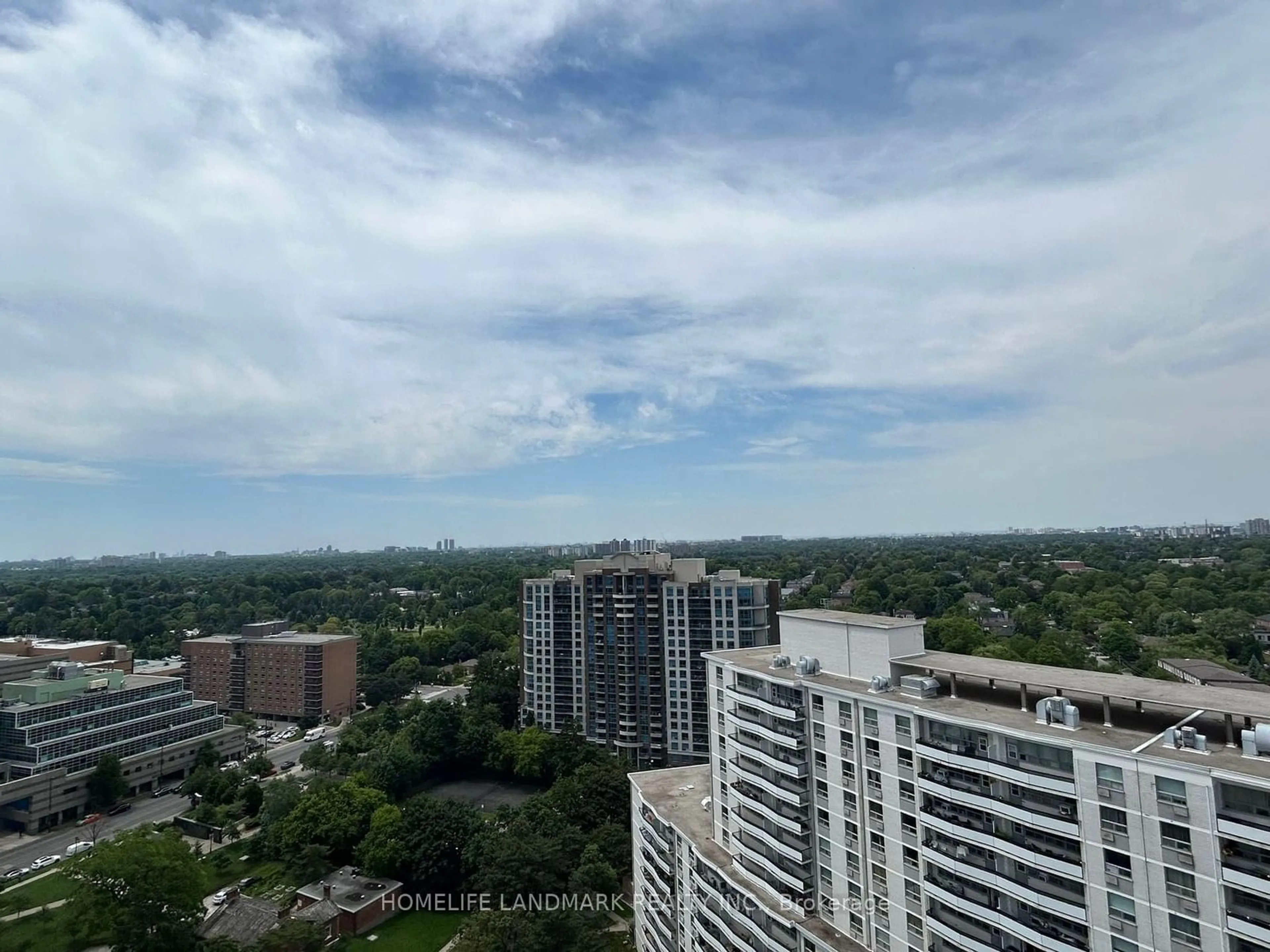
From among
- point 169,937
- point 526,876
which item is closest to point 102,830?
point 169,937

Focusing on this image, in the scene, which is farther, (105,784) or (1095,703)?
(105,784)

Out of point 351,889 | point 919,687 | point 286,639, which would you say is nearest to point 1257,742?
point 919,687

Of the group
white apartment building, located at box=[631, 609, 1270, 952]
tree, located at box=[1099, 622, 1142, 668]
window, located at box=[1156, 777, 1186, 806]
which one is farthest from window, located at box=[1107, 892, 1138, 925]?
tree, located at box=[1099, 622, 1142, 668]

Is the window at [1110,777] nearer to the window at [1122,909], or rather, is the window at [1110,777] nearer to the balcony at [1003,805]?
the balcony at [1003,805]

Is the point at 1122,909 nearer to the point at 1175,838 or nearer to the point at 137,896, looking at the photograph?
the point at 1175,838

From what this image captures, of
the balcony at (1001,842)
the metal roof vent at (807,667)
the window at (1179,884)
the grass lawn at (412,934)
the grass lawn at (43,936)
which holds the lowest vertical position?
the grass lawn at (412,934)

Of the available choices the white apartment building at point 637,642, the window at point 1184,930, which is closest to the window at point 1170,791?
the window at point 1184,930

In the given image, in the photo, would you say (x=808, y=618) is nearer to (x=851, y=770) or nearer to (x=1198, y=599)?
(x=851, y=770)

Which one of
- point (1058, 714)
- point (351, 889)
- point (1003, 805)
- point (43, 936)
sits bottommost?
point (43, 936)
